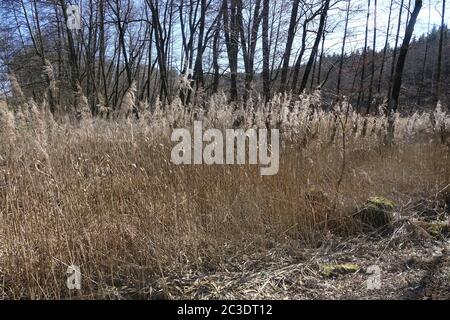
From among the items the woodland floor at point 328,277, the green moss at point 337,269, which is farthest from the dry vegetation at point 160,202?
the green moss at point 337,269

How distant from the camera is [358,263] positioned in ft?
8.25

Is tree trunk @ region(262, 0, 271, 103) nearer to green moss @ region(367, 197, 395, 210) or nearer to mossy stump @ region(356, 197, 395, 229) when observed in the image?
green moss @ region(367, 197, 395, 210)

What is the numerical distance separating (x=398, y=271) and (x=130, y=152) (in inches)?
101

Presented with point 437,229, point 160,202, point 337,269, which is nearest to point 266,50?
point 437,229

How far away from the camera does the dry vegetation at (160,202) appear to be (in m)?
2.27

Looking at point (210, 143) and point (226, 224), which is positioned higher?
point (210, 143)

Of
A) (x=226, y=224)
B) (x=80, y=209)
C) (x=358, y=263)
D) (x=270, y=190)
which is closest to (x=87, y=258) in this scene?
(x=80, y=209)

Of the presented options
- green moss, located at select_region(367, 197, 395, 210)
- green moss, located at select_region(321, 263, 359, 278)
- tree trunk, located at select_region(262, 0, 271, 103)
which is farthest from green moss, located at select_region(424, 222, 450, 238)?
tree trunk, located at select_region(262, 0, 271, 103)

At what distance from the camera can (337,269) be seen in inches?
94.2

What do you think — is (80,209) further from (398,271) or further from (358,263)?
(398,271)

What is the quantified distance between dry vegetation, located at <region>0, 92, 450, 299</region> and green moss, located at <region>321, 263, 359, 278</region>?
231mm

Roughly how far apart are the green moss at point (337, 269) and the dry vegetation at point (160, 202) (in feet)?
0.76

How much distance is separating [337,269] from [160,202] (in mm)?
1388

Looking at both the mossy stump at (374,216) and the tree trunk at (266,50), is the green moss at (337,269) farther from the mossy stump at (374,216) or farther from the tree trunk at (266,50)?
the tree trunk at (266,50)
